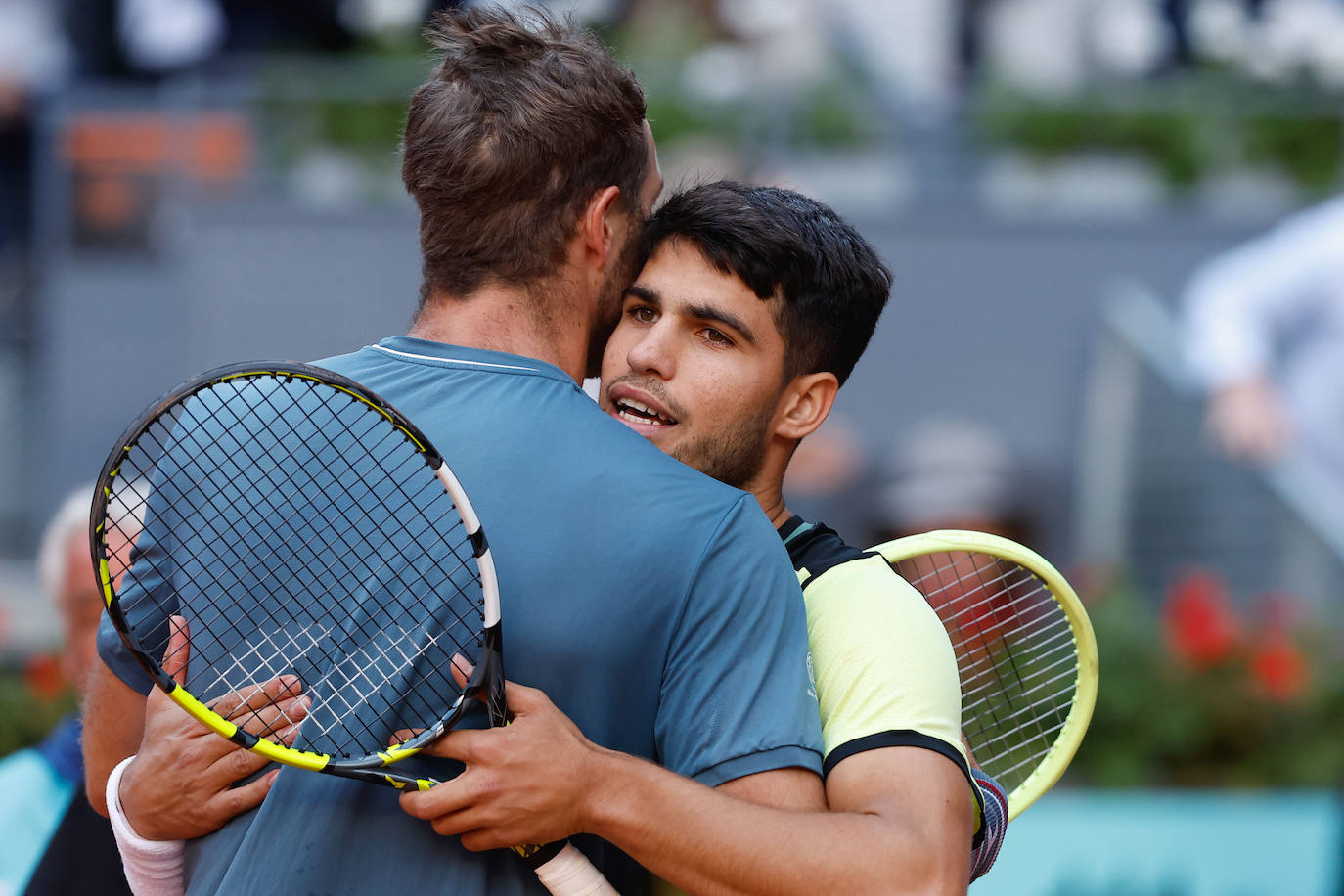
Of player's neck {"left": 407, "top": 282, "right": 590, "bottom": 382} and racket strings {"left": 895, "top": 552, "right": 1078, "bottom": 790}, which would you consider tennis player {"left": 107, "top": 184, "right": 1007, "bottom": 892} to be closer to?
player's neck {"left": 407, "top": 282, "right": 590, "bottom": 382}

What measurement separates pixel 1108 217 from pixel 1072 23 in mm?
1805

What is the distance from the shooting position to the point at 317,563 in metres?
2.17

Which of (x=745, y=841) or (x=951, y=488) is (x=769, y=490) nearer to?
(x=745, y=841)

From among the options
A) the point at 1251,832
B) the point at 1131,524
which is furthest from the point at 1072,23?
the point at 1251,832

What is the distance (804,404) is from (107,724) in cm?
128

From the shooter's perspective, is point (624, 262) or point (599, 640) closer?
point (599, 640)

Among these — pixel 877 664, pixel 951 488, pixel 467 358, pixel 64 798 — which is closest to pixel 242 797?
pixel 467 358

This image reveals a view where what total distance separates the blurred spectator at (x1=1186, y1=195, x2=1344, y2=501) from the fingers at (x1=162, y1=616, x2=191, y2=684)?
5114 millimetres

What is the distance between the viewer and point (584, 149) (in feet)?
7.54

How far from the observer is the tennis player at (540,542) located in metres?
2.05

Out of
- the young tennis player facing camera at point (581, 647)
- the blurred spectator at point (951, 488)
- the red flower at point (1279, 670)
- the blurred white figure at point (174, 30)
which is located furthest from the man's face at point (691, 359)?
the blurred white figure at point (174, 30)

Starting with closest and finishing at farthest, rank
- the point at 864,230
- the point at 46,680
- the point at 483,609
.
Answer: the point at 483,609, the point at 46,680, the point at 864,230

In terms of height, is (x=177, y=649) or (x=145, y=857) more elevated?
(x=177, y=649)

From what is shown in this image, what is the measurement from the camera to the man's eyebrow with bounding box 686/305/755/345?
2.62 m
